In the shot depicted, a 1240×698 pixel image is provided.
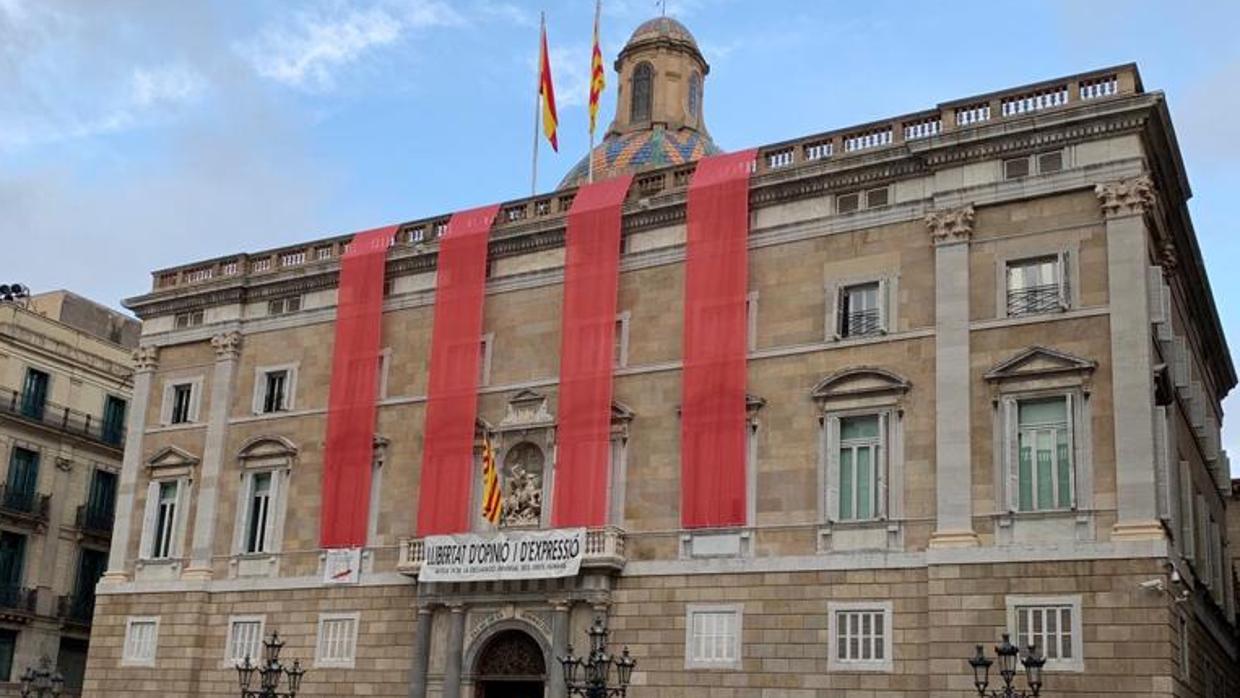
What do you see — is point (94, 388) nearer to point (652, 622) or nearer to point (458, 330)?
point (458, 330)

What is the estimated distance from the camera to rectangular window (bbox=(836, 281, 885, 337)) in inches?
1096

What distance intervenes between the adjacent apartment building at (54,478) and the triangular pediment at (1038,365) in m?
32.0

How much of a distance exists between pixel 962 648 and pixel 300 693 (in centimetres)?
1561

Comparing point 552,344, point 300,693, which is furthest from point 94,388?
point 552,344

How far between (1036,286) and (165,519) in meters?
22.8

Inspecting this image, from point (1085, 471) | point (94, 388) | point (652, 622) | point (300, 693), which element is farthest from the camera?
point (94, 388)

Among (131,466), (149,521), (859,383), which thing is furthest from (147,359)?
(859,383)

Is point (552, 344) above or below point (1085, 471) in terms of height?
above

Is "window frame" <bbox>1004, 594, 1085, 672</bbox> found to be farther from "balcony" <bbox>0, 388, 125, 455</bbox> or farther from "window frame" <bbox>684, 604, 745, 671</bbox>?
"balcony" <bbox>0, 388, 125, 455</bbox>

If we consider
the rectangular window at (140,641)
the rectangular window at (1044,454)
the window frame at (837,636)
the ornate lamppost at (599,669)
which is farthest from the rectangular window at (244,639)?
the rectangular window at (1044,454)

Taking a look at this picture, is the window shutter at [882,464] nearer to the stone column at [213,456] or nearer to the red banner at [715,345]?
the red banner at [715,345]

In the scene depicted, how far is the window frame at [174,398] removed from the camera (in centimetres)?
3703

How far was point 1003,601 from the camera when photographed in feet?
81.0

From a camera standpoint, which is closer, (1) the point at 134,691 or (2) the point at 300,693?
(2) the point at 300,693
